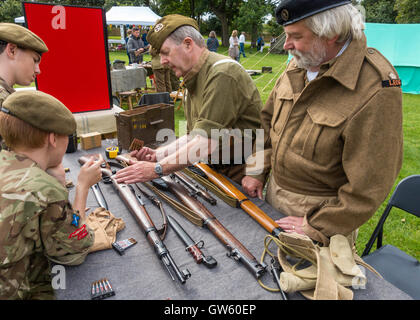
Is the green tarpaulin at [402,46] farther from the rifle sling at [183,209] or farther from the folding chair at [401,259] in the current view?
the rifle sling at [183,209]

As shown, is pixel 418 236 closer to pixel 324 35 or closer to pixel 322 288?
pixel 322 288

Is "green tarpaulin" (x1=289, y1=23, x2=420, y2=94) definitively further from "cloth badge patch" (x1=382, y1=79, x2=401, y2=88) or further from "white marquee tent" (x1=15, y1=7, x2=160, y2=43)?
"white marquee tent" (x1=15, y1=7, x2=160, y2=43)

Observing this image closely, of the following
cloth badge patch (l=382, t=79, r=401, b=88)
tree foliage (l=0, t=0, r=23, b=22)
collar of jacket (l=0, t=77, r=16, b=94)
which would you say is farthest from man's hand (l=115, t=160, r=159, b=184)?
tree foliage (l=0, t=0, r=23, b=22)

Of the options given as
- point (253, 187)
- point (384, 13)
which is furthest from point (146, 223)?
point (384, 13)

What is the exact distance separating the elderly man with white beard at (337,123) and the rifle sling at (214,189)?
0.48 m

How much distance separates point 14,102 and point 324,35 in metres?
1.80

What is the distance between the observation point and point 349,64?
1739 mm

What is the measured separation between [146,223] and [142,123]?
6.12ft

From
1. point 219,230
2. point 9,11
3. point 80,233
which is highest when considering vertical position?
point 9,11

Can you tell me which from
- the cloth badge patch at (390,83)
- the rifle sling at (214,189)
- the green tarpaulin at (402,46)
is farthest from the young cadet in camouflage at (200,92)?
the green tarpaulin at (402,46)

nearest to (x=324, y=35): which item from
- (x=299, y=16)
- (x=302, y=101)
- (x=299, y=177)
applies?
(x=299, y=16)

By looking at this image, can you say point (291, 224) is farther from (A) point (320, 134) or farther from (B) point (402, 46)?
(B) point (402, 46)

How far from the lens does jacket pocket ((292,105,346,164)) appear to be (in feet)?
5.83

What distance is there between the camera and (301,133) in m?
1.97
